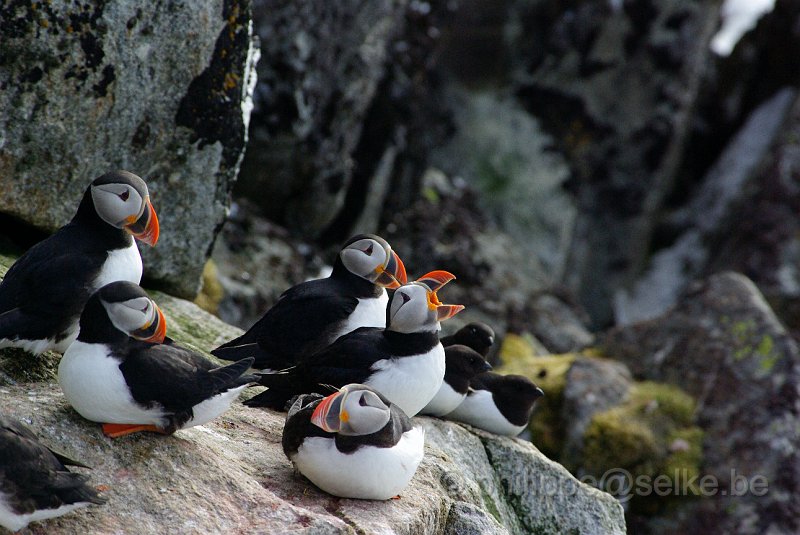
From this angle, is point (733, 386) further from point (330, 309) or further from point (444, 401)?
point (330, 309)

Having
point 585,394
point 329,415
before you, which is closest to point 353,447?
point 329,415

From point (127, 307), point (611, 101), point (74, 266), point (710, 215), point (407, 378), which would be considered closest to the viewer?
point (127, 307)

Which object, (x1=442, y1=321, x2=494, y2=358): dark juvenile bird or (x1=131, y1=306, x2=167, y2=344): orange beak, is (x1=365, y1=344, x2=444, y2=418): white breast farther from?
(x1=442, y1=321, x2=494, y2=358): dark juvenile bird

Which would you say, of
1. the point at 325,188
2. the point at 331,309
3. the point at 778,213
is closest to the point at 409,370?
the point at 331,309

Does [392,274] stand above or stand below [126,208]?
above

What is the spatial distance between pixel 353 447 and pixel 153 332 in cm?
114

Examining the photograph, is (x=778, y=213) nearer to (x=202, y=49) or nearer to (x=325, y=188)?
(x=325, y=188)

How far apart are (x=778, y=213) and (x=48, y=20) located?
14004 millimetres

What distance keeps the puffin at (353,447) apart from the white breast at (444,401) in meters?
1.79

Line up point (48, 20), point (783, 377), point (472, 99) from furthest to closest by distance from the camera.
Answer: point (472, 99), point (783, 377), point (48, 20)

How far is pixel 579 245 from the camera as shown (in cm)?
2000

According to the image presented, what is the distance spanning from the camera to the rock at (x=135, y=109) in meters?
6.43

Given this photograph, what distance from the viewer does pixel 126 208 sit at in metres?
5.52

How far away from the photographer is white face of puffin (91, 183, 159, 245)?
18.1 ft
